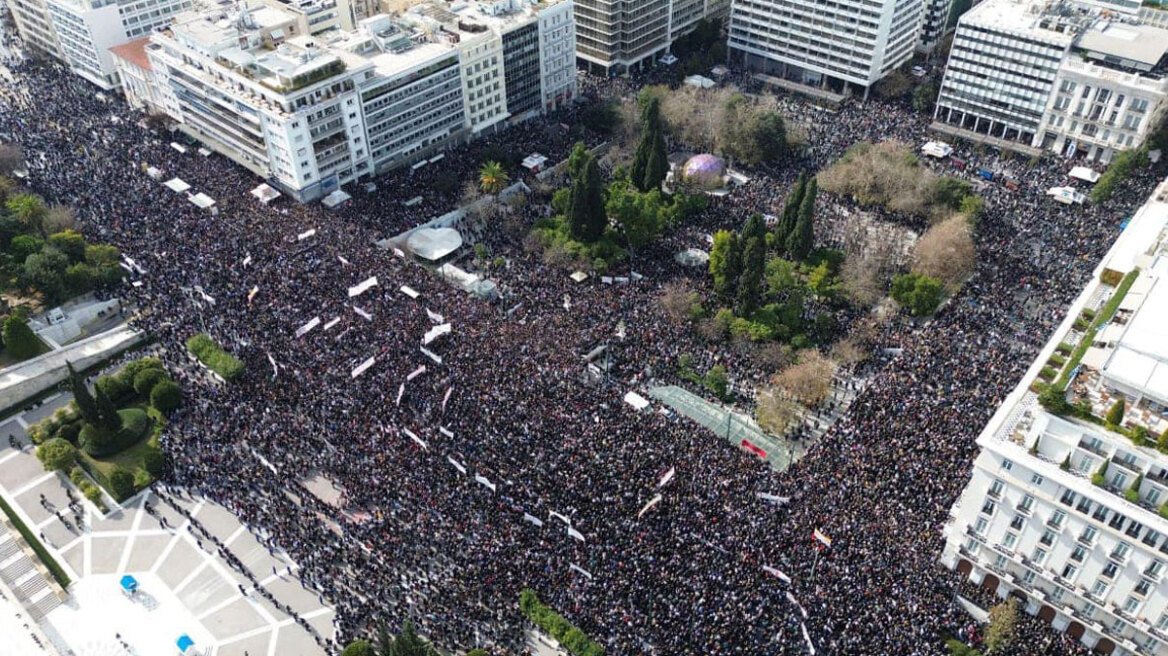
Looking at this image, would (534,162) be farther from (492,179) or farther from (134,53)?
(134,53)

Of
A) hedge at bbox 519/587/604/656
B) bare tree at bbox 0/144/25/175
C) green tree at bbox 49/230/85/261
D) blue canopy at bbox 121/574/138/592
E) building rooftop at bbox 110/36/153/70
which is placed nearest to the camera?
hedge at bbox 519/587/604/656

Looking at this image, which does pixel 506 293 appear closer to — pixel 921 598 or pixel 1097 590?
pixel 921 598

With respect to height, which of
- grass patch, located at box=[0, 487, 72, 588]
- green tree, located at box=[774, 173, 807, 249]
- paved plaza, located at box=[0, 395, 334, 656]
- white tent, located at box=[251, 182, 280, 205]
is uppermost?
green tree, located at box=[774, 173, 807, 249]

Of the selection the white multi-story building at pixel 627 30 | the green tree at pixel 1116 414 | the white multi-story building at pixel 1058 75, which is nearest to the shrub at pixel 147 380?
the green tree at pixel 1116 414

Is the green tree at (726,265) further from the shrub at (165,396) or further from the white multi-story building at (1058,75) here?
the white multi-story building at (1058,75)

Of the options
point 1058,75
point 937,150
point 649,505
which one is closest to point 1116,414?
point 649,505

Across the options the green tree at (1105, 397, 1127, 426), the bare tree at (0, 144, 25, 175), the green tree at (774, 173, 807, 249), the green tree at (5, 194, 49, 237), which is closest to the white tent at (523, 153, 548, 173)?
the green tree at (774, 173, 807, 249)

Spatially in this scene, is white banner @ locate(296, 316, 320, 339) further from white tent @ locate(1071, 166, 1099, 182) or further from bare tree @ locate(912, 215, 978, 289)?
white tent @ locate(1071, 166, 1099, 182)
